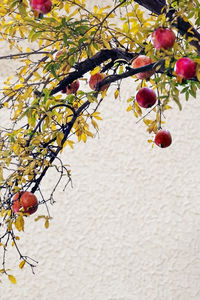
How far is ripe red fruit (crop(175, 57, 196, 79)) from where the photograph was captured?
1.75ft

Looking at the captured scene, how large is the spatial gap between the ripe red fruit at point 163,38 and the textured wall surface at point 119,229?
87 cm

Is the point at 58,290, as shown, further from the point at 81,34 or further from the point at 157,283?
the point at 81,34

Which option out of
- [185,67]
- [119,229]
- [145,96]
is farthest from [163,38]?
[119,229]

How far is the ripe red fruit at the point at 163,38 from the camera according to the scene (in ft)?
1.77

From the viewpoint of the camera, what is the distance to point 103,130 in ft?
4.82

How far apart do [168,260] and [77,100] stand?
0.80m

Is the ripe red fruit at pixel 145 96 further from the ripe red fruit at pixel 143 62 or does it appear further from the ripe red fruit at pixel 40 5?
the ripe red fruit at pixel 40 5

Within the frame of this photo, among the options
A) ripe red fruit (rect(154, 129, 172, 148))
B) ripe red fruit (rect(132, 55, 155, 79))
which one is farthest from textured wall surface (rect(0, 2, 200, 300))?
ripe red fruit (rect(132, 55, 155, 79))

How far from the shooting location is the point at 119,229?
55.4 inches

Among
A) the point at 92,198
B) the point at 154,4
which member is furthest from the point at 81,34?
the point at 92,198

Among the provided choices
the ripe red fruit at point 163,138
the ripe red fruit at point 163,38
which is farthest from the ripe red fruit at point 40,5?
the ripe red fruit at point 163,138

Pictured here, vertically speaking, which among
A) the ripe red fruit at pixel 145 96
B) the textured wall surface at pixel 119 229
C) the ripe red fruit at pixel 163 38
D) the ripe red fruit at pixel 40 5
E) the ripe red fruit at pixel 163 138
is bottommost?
the ripe red fruit at pixel 40 5

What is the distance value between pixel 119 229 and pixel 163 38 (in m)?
0.94

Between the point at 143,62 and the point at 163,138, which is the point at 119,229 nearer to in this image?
the point at 163,138
